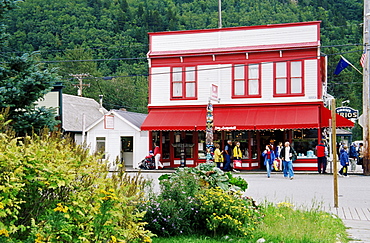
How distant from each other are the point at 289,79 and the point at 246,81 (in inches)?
104

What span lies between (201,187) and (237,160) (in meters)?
19.8

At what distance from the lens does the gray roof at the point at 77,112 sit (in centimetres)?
4106

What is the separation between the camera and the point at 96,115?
4931 cm

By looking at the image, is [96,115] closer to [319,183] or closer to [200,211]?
[319,183]

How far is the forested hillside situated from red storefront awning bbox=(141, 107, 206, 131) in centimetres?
3237

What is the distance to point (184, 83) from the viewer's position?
103 feet

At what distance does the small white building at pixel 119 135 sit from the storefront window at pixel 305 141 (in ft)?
31.7

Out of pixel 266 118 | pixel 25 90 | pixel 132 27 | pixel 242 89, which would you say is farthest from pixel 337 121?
pixel 132 27

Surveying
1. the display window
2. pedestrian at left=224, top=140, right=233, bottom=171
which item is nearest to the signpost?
pedestrian at left=224, top=140, right=233, bottom=171

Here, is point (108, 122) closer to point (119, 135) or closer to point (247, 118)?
point (119, 135)

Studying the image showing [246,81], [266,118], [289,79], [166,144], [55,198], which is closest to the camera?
[55,198]

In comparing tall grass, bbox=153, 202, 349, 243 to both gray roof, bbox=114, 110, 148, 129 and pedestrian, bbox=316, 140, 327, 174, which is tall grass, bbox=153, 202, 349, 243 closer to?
pedestrian, bbox=316, 140, 327, 174

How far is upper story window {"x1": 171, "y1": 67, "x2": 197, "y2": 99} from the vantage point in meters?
31.2

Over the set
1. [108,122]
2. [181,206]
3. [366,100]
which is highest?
[366,100]
